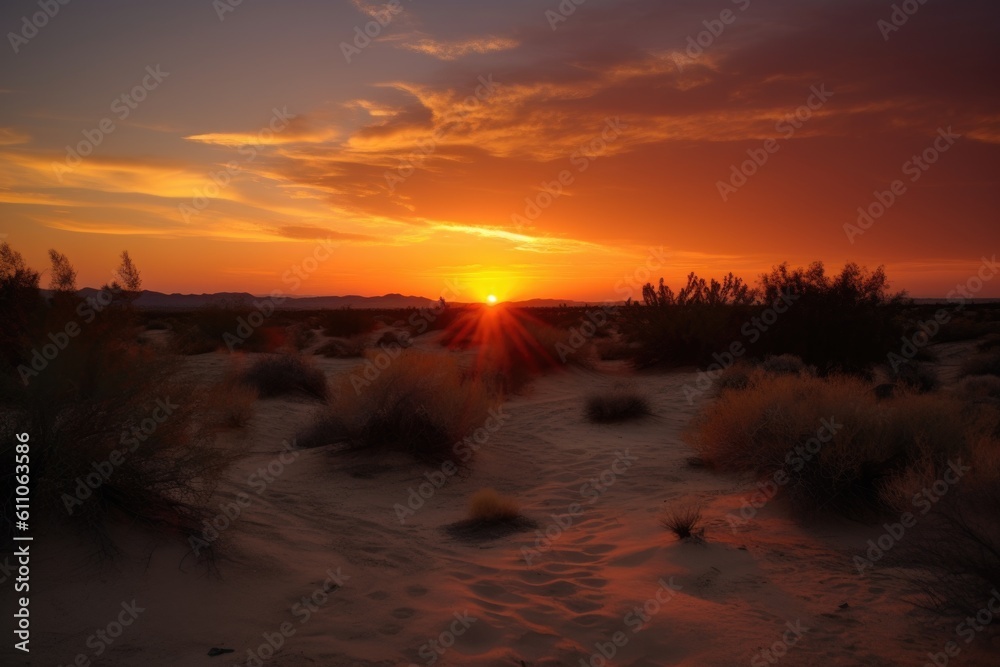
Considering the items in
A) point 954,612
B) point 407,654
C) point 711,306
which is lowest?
point 407,654

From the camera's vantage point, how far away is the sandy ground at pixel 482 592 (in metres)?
3.98

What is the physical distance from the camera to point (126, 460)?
15.9 feet

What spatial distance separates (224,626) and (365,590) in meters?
1.21

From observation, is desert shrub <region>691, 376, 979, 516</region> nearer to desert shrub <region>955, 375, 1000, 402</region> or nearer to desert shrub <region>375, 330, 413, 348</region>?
desert shrub <region>955, 375, 1000, 402</region>

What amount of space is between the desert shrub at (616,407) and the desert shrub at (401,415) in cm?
396

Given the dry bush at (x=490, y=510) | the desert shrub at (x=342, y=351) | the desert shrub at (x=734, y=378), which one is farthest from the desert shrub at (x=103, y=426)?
the desert shrub at (x=342, y=351)

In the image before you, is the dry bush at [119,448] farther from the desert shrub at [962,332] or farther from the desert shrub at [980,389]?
the desert shrub at [962,332]

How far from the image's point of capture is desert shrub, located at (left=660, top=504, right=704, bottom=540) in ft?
20.1

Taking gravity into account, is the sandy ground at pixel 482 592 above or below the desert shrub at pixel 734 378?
below

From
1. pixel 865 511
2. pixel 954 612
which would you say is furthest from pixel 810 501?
pixel 954 612

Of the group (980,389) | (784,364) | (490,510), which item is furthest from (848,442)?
(784,364)

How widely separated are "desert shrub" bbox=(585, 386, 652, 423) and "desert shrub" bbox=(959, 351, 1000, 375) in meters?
10.2

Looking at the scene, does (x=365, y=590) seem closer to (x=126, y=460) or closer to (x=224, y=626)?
(x=224, y=626)

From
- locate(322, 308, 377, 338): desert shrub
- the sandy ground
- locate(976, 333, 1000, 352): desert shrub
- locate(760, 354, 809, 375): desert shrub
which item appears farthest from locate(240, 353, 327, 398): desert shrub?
locate(976, 333, 1000, 352): desert shrub
